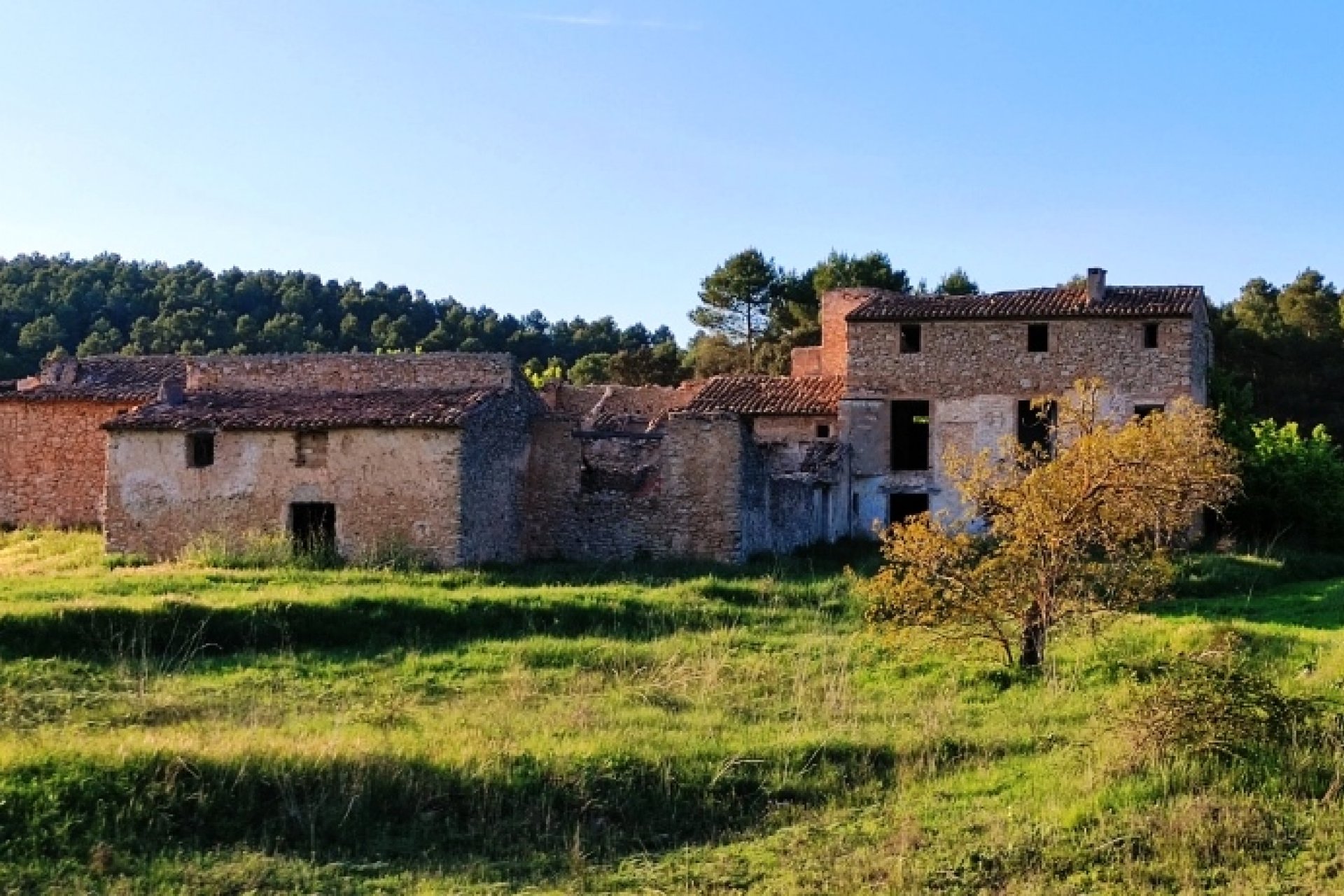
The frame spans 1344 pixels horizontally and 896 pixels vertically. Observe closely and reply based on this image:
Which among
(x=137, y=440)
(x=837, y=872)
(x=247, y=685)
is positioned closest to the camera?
(x=837, y=872)

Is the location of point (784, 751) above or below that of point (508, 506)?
below

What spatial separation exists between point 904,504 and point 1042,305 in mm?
5344

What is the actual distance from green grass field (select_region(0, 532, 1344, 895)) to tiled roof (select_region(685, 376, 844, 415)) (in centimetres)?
1492

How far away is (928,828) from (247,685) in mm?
7615

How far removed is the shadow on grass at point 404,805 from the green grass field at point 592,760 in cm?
2

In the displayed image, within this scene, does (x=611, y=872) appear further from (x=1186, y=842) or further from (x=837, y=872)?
(x=1186, y=842)

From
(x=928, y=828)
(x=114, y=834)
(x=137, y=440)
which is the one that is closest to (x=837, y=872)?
(x=928, y=828)

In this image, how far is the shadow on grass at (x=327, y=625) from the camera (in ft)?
53.5

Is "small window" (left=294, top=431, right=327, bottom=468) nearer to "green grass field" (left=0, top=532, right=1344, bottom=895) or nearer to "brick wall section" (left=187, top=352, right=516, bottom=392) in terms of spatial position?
"brick wall section" (left=187, top=352, right=516, bottom=392)

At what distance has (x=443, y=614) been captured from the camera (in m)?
18.4

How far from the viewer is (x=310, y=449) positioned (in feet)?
79.5

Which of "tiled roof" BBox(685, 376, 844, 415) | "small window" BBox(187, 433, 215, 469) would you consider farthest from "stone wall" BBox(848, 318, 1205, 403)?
"small window" BBox(187, 433, 215, 469)

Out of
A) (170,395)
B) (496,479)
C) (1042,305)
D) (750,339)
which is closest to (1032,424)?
(1042,305)

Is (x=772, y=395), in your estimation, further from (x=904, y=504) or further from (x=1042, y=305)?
(x=1042, y=305)
